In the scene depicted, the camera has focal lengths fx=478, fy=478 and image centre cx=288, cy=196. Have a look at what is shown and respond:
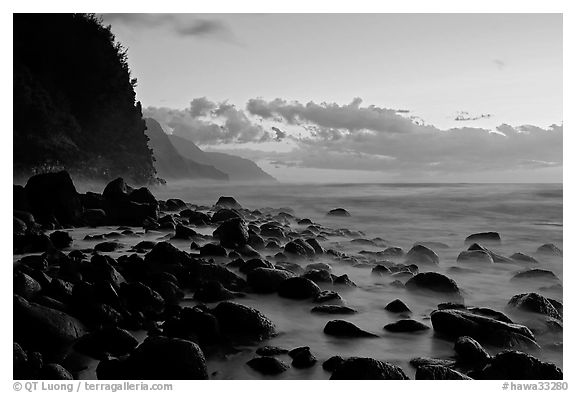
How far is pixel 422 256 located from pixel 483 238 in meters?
1.12

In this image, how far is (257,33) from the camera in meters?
5.91

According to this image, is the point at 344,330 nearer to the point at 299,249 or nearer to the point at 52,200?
the point at 299,249

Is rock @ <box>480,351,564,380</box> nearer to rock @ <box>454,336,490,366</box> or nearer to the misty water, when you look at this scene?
rock @ <box>454,336,490,366</box>

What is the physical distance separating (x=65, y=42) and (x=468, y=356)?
864cm

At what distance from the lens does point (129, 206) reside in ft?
28.1

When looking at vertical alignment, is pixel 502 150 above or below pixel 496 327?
above

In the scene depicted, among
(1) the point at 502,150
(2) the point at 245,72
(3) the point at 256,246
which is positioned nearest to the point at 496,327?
(1) the point at 502,150

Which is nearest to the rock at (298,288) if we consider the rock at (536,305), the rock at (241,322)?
the rock at (241,322)

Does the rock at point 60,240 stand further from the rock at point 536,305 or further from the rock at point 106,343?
the rock at point 536,305

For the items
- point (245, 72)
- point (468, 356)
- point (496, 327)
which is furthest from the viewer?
point (245, 72)

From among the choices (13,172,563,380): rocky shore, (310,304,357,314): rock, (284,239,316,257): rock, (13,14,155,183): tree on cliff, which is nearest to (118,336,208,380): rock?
(13,172,563,380): rocky shore

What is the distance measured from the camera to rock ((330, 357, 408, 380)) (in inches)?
143

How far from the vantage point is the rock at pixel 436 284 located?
17.3ft
